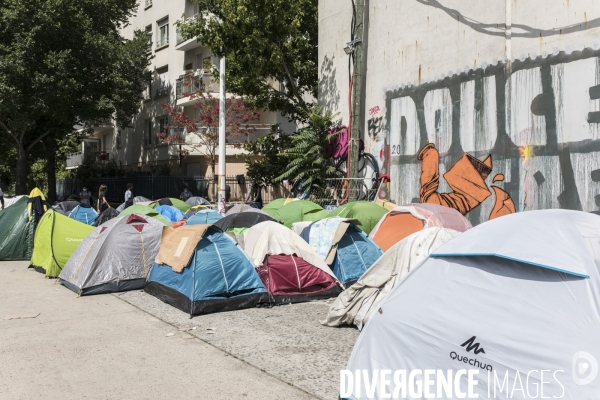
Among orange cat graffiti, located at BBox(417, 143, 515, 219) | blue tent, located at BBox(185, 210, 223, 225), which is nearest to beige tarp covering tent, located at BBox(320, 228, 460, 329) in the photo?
orange cat graffiti, located at BBox(417, 143, 515, 219)

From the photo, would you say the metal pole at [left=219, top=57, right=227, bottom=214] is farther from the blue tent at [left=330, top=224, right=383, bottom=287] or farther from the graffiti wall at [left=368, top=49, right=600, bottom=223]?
the blue tent at [left=330, top=224, right=383, bottom=287]

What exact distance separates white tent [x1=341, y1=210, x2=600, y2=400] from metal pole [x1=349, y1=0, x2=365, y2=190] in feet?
37.5

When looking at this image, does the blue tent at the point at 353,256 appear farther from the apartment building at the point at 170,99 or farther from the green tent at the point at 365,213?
the apartment building at the point at 170,99

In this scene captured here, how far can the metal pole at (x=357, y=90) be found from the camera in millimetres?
16516

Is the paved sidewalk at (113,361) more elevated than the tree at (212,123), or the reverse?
the tree at (212,123)

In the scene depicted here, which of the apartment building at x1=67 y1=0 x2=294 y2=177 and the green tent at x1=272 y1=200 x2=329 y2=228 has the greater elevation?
the apartment building at x1=67 y1=0 x2=294 y2=177

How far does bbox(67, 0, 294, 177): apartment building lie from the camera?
32.1 metres

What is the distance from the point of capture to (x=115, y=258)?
10.9 meters

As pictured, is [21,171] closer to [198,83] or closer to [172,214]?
[198,83]

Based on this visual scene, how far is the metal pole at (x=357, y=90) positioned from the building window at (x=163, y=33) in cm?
2243

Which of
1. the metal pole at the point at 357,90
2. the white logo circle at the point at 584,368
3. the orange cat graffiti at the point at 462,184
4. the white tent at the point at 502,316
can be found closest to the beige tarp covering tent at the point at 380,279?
the white tent at the point at 502,316

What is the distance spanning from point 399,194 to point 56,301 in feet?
29.2

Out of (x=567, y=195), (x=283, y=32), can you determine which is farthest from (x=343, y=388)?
(x=283, y=32)

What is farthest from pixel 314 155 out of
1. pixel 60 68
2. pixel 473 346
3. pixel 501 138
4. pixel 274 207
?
pixel 60 68
